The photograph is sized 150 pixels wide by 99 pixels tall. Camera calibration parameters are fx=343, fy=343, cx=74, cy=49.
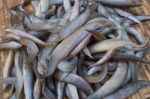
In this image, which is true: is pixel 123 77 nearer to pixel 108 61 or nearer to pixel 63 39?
pixel 108 61

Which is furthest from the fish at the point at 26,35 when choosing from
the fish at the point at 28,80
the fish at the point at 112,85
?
the fish at the point at 112,85

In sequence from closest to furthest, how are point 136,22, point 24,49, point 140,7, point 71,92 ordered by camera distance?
point 71,92 < point 24,49 < point 136,22 < point 140,7

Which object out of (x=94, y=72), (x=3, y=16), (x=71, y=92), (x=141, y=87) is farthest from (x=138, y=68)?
(x=3, y=16)

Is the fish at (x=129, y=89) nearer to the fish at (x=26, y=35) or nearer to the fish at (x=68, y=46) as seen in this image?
the fish at (x=68, y=46)

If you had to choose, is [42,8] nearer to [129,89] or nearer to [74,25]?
[74,25]

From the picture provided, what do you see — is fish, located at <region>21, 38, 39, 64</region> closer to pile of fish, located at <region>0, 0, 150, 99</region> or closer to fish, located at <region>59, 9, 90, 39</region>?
pile of fish, located at <region>0, 0, 150, 99</region>

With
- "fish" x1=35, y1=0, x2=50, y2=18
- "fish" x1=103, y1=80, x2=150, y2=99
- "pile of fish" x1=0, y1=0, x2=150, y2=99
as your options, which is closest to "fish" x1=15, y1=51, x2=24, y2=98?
"pile of fish" x1=0, y1=0, x2=150, y2=99

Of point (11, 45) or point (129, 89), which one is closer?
point (129, 89)

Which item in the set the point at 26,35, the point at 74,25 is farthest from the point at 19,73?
the point at 74,25
